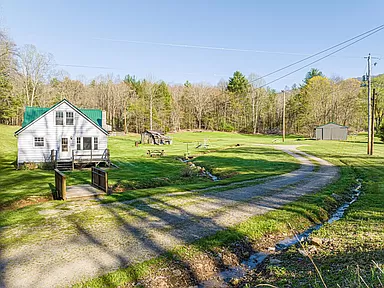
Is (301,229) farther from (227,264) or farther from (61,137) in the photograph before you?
(61,137)

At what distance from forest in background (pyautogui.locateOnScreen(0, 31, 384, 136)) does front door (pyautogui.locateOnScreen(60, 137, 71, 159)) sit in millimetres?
29296

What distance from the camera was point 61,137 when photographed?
25312 mm

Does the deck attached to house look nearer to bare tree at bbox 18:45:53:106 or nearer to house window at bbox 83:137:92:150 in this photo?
house window at bbox 83:137:92:150

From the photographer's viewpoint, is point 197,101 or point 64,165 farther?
point 197,101

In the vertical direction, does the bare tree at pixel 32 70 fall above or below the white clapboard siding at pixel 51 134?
above

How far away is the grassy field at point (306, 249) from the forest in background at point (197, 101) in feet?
167

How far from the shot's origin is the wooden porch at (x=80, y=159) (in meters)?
24.2

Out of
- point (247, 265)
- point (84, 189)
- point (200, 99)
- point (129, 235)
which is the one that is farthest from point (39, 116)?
point (200, 99)

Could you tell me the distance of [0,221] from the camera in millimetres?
8148

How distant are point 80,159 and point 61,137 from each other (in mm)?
2577

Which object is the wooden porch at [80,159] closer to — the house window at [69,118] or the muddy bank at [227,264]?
the house window at [69,118]

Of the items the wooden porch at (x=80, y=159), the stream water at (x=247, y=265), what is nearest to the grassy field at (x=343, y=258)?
the stream water at (x=247, y=265)

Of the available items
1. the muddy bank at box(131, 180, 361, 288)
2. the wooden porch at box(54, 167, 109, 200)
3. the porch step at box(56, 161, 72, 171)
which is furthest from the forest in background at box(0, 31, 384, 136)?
the muddy bank at box(131, 180, 361, 288)

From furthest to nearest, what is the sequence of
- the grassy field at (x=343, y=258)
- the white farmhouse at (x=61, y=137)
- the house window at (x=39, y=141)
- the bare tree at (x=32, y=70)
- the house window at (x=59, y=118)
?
the bare tree at (x=32, y=70) < the house window at (x=59, y=118) < the house window at (x=39, y=141) < the white farmhouse at (x=61, y=137) < the grassy field at (x=343, y=258)
